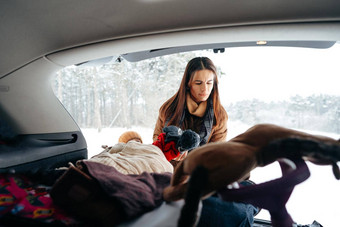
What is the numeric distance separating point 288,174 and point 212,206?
0.26 m

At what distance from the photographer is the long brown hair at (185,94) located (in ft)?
4.63

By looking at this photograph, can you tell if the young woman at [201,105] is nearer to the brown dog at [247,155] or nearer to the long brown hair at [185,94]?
the long brown hair at [185,94]

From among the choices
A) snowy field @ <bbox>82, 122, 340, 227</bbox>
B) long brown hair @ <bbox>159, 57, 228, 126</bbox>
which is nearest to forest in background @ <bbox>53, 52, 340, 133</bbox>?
long brown hair @ <bbox>159, 57, 228, 126</bbox>

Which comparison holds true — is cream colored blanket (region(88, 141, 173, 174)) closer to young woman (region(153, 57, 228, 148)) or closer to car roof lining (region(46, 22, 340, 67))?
young woman (region(153, 57, 228, 148))

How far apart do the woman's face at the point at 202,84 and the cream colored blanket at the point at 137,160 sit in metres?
0.55

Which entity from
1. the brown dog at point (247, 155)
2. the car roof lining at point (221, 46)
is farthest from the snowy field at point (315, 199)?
the brown dog at point (247, 155)

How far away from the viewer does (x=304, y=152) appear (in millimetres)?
376

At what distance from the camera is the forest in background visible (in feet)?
4.26

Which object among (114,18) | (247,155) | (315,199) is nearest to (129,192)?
(247,155)

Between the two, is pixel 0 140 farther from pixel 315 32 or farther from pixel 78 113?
pixel 315 32

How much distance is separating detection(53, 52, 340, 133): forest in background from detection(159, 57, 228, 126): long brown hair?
0.10m

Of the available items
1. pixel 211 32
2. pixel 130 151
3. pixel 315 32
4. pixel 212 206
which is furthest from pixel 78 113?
pixel 315 32

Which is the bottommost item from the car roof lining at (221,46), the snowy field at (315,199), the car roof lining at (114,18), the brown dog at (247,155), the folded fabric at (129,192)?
the snowy field at (315,199)

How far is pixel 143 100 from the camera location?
1758mm
